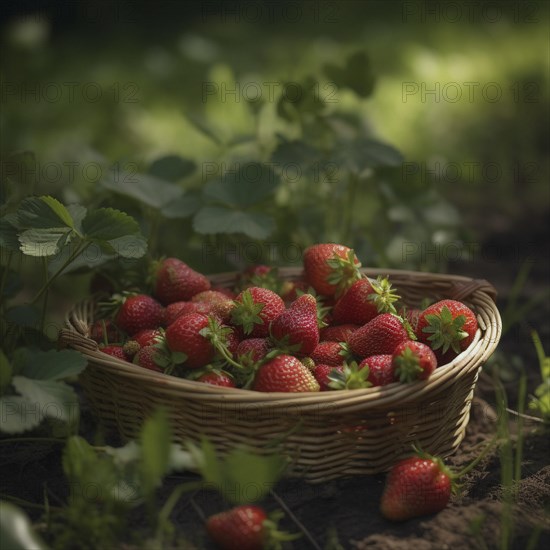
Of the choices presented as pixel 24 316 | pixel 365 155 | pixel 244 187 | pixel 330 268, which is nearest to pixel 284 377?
pixel 330 268

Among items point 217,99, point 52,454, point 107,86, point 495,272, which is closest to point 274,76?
point 217,99

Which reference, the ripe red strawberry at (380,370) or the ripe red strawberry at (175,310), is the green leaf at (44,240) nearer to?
the ripe red strawberry at (175,310)

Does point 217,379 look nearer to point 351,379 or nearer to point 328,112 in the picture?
point 351,379

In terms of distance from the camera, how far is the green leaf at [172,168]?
2203mm

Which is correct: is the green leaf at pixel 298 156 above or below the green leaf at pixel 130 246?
below

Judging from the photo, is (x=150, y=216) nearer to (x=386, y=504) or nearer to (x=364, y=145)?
(x=364, y=145)

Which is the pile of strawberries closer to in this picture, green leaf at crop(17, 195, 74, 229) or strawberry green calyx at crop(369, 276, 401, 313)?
strawberry green calyx at crop(369, 276, 401, 313)

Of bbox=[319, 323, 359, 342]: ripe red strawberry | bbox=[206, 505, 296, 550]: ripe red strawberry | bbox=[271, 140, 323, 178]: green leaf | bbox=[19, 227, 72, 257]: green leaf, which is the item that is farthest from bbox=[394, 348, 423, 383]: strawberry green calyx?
bbox=[271, 140, 323, 178]: green leaf

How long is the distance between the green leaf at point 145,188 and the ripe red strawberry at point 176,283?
0.24 m

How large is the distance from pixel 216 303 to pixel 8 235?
1.38 ft

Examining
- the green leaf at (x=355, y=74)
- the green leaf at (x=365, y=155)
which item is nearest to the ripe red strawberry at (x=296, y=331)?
the green leaf at (x=365, y=155)

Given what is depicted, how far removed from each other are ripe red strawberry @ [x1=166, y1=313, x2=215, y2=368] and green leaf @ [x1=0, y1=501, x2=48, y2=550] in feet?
1.31

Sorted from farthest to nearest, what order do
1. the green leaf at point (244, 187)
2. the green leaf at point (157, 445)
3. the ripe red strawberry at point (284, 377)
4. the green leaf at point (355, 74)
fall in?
the green leaf at point (355, 74), the green leaf at point (244, 187), the ripe red strawberry at point (284, 377), the green leaf at point (157, 445)

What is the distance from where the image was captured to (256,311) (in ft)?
5.23
